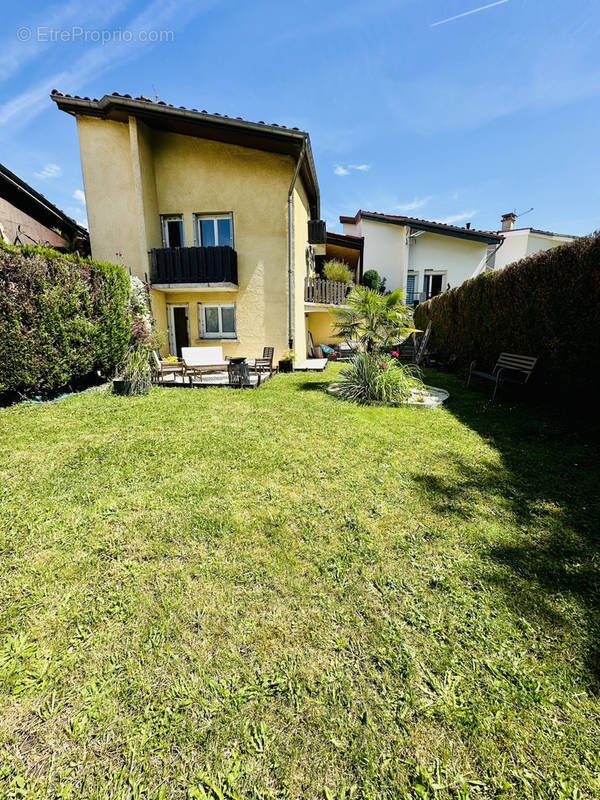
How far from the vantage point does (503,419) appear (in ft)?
21.2

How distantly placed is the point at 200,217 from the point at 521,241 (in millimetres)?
23783

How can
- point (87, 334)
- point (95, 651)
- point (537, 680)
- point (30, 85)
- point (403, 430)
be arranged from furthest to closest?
point (30, 85), point (87, 334), point (403, 430), point (95, 651), point (537, 680)

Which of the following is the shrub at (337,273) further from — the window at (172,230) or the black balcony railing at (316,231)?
the window at (172,230)

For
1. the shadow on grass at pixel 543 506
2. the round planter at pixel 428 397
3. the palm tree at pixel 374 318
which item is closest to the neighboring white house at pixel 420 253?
the palm tree at pixel 374 318

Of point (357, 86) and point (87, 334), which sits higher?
point (357, 86)

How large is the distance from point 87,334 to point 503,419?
990cm

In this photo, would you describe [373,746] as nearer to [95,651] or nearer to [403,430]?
[95,651]

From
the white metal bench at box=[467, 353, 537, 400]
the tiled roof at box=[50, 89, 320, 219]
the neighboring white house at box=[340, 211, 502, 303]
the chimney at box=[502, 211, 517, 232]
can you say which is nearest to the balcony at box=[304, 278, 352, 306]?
the tiled roof at box=[50, 89, 320, 219]

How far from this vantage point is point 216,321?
43.6 feet

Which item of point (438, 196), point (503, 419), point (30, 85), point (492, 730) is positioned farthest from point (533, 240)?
point (492, 730)

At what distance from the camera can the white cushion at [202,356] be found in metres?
10.9

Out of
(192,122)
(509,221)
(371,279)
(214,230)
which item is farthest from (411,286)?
(192,122)

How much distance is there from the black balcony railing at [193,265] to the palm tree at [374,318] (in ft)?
17.1

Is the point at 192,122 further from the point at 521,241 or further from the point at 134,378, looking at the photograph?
the point at 521,241
